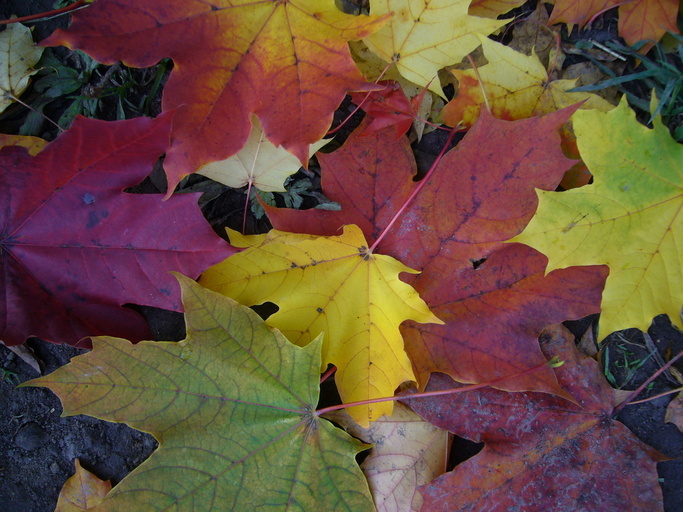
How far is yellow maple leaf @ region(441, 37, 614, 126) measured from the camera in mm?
1158

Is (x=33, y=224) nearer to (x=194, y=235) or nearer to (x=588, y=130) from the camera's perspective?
(x=194, y=235)

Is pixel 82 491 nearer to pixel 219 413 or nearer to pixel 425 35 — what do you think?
pixel 219 413

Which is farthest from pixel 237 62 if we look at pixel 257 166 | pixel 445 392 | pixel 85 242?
pixel 445 392

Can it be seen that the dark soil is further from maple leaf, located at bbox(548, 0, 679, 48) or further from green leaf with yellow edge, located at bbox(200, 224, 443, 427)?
maple leaf, located at bbox(548, 0, 679, 48)

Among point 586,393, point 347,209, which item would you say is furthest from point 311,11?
point 586,393

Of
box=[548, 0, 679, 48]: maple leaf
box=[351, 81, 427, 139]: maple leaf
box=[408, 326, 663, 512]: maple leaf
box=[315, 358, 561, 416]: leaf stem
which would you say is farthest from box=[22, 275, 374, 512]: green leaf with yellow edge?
box=[548, 0, 679, 48]: maple leaf

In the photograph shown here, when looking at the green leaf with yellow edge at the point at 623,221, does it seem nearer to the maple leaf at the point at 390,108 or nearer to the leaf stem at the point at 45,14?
the maple leaf at the point at 390,108

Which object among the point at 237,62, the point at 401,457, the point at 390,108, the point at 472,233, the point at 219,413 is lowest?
the point at 401,457

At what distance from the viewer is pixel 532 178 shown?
1036 millimetres

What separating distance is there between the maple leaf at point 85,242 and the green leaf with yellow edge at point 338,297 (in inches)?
3.4

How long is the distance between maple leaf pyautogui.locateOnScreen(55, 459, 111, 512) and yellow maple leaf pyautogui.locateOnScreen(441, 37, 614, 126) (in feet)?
4.29

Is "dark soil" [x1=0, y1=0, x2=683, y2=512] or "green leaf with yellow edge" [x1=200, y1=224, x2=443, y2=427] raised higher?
"green leaf with yellow edge" [x1=200, y1=224, x2=443, y2=427]

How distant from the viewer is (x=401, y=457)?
3.96ft

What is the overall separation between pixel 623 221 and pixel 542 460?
0.58m
